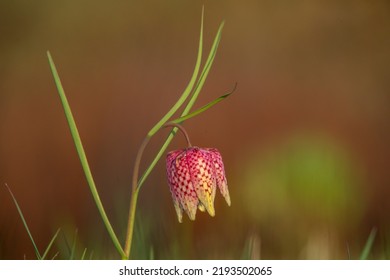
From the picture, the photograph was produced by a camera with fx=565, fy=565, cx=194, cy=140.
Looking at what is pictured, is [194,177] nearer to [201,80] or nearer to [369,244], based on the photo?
[201,80]

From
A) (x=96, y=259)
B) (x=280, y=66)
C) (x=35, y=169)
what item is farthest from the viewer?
(x=280, y=66)

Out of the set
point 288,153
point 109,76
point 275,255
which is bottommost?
point 275,255

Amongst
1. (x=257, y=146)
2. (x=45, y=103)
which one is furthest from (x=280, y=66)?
(x=45, y=103)

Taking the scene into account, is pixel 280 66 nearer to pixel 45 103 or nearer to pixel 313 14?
pixel 313 14

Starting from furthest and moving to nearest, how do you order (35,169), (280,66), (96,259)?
1. (280,66)
2. (35,169)
3. (96,259)

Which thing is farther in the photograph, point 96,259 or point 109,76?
point 109,76

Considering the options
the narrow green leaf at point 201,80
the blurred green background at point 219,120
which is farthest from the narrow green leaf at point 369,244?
the narrow green leaf at point 201,80

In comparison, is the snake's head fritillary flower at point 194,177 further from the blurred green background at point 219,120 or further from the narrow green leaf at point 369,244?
the narrow green leaf at point 369,244
